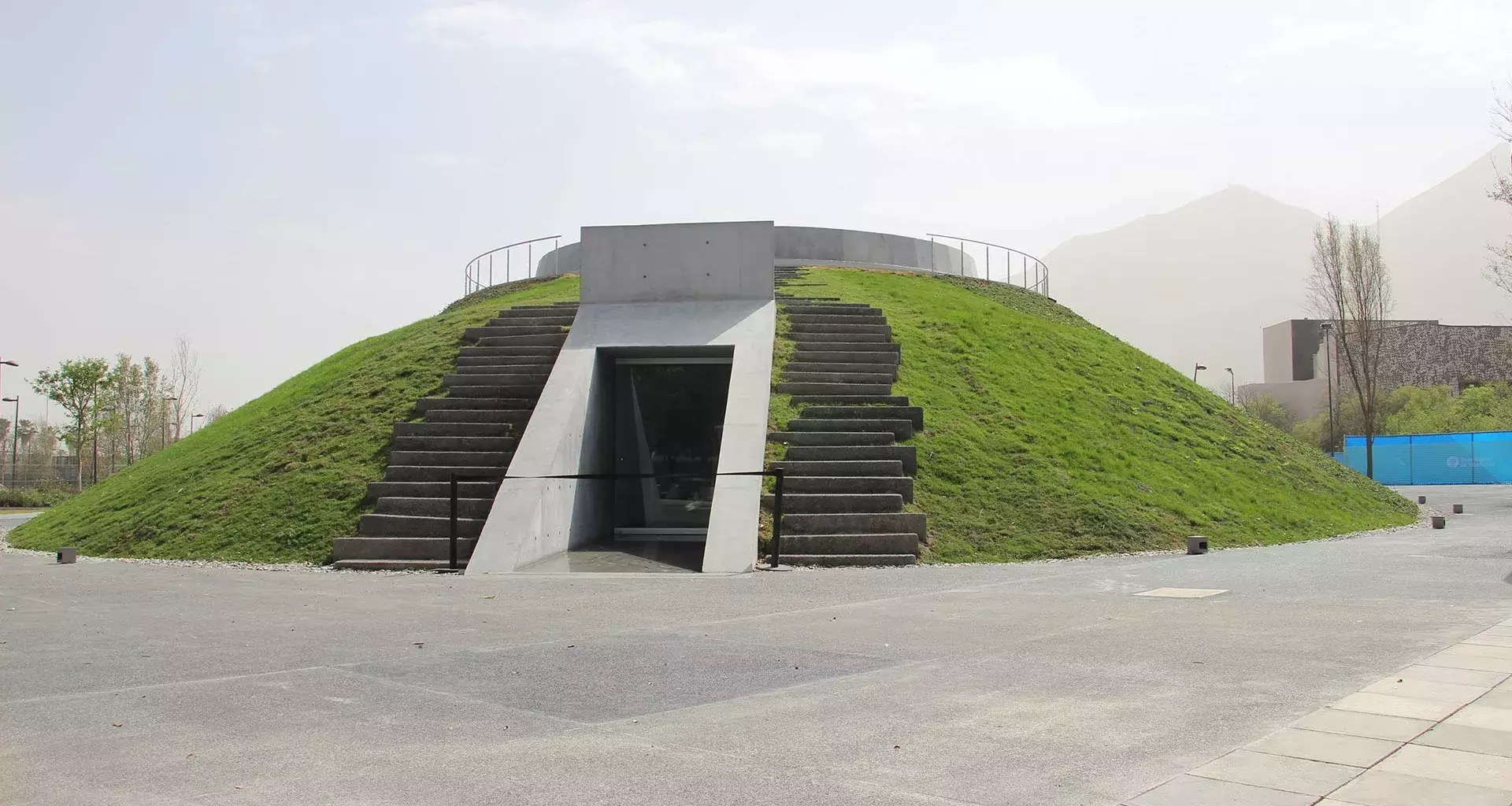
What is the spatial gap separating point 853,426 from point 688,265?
5422 millimetres

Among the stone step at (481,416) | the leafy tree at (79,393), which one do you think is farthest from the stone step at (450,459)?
the leafy tree at (79,393)

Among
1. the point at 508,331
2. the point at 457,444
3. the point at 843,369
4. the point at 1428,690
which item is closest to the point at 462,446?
the point at 457,444

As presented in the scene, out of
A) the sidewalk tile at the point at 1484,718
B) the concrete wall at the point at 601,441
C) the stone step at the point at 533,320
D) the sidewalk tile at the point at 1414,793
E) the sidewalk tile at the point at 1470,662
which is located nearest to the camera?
the sidewalk tile at the point at 1414,793

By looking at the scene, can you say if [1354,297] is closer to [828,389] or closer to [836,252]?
[836,252]

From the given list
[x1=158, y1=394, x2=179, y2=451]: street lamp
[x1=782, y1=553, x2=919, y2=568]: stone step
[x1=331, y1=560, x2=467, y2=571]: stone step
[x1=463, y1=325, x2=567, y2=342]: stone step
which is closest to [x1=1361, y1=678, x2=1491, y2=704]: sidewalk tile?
[x1=782, y1=553, x2=919, y2=568]: stone step

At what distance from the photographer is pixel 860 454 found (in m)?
15.3

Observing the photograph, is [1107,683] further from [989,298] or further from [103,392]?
[103,392]

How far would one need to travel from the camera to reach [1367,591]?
9.38 metres

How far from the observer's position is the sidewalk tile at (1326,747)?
13.1 ft

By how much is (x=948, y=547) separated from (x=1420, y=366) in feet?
254

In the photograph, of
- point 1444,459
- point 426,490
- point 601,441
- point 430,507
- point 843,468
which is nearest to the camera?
point 430,507

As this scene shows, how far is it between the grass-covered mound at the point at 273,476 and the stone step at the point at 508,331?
454 mm

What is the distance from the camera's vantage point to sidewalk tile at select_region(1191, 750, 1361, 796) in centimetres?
366

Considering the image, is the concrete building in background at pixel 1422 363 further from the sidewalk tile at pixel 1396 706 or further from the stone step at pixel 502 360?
the sidewalk tile at pixel 1396 706
